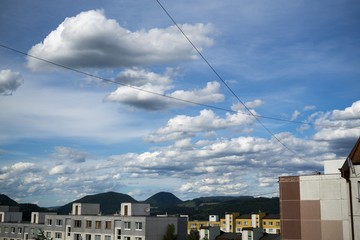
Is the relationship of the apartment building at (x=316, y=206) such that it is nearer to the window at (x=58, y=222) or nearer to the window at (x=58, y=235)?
the window at (x=58, y=235)

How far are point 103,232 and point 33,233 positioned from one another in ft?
86.7

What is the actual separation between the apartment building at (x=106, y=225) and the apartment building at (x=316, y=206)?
4301 centimetres

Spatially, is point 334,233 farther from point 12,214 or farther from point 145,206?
point 12,214

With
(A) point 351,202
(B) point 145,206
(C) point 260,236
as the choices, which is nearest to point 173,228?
(B) point 145,206

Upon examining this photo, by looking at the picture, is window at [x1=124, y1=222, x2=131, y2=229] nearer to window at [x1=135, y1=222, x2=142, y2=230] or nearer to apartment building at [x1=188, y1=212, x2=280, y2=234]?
window at [x1=135, y1=222, x2=142, y2=230]

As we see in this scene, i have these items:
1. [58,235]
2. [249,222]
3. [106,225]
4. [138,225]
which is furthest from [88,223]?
[249,222]

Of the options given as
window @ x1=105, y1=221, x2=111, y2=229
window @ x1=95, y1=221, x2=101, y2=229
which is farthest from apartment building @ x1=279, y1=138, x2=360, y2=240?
window @ x1=95, y1=221, x2=101, y2=229

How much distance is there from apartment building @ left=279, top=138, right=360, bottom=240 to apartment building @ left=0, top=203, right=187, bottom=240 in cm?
4301

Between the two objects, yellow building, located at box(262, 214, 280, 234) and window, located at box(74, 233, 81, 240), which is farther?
yellow building, located at box(262, 214, 280, 234)

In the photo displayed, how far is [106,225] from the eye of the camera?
288ft

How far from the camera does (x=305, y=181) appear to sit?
4416cm

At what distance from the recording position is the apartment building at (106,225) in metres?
83.3

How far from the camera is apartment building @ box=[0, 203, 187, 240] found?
3280 inches

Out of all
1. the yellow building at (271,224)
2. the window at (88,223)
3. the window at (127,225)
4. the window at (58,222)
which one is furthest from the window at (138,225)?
the yellow building at (271,224)
